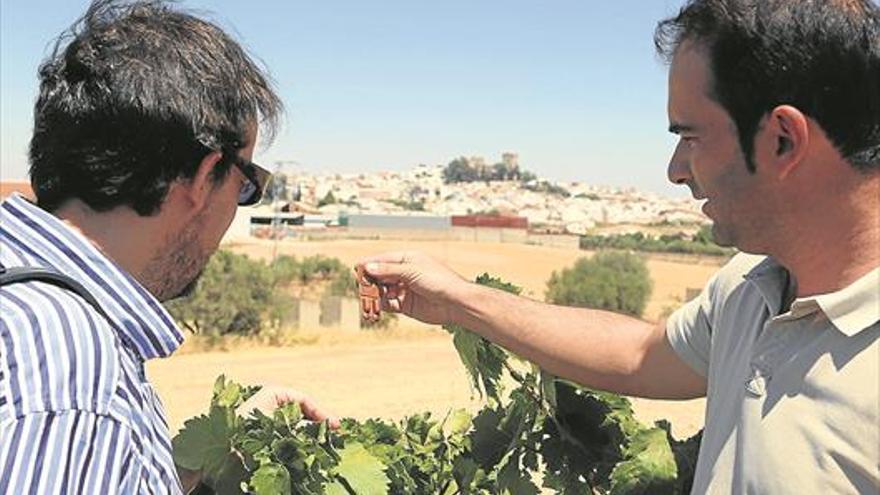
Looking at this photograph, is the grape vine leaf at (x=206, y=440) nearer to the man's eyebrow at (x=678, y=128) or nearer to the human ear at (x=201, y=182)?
the human ear at (x=201, y=182)

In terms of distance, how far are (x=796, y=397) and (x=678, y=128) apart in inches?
26.8

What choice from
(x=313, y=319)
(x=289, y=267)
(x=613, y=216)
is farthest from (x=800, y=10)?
(x=613, y=216)

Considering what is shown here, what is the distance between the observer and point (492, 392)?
138 inches

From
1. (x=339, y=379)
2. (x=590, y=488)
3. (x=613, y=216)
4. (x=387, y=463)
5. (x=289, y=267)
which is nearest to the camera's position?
(x=387, y=463)

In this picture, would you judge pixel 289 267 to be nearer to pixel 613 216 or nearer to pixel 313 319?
pixel 313 319

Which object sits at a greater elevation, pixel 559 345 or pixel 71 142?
pixel 71 142

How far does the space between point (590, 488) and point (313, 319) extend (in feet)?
83.6

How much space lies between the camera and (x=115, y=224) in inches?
72.6

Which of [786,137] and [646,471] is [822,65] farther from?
[646,471]

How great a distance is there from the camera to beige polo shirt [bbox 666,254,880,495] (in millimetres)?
2096

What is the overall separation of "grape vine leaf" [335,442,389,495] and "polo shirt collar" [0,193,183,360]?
128 centimetres

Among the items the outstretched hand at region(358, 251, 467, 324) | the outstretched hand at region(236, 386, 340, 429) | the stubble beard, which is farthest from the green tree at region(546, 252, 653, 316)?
the stubble beard

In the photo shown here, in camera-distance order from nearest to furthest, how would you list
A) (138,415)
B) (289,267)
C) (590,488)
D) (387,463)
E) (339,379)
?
(138,415) < (387,463) < (590,488) < (339,379) < (289,267)

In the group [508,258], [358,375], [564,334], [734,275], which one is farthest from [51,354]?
[508,258]
